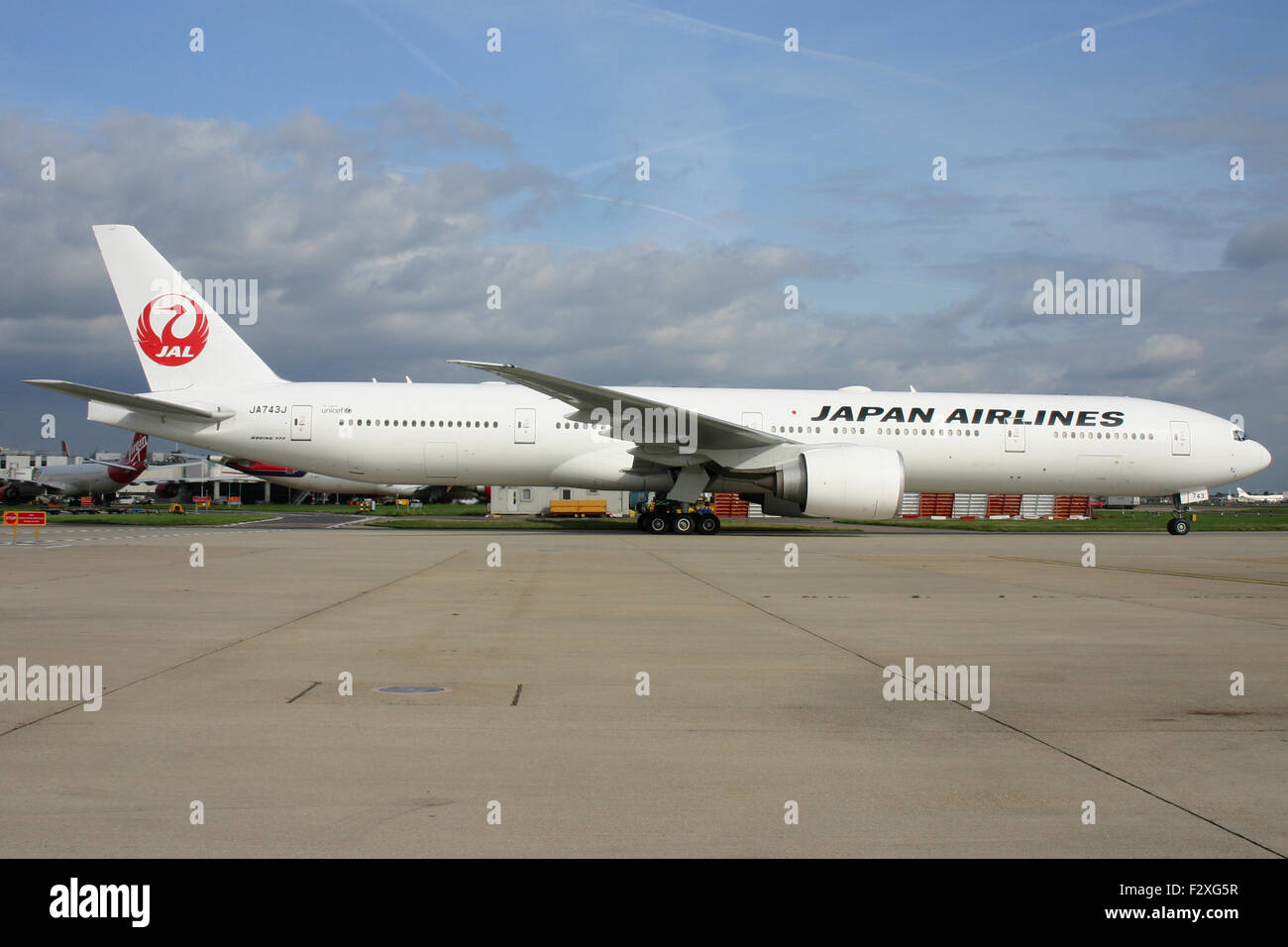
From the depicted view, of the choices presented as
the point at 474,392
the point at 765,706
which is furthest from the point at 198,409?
the point at 765,706

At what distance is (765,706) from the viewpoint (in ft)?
17.1

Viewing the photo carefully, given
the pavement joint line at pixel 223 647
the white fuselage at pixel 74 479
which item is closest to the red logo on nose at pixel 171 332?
the pavement joint line at pixel 223 647

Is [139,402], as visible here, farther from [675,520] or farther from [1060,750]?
[1060,750]

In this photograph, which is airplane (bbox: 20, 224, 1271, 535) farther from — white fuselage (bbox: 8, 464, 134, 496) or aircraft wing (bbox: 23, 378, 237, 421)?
white fuselage (bbox: 8, 464, 134, 496)

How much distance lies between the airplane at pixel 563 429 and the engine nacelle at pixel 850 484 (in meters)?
1.65

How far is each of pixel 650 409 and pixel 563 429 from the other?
2698 millimetres

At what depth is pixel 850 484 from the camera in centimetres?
2084

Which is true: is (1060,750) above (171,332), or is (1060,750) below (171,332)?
below

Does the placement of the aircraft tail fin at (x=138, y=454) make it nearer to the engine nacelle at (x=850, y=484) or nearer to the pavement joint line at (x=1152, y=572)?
the engine nacelle at (x=850, y=484)

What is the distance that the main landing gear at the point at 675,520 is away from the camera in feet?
80.4

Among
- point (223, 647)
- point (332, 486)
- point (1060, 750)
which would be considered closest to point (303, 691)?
point (223, 647)

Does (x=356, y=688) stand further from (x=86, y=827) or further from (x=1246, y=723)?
(x=1246, y=723)

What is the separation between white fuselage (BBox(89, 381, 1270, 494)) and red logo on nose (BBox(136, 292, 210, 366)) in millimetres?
1062
